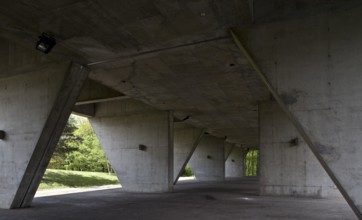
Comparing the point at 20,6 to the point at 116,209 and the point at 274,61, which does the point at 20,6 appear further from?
the point at 116,209

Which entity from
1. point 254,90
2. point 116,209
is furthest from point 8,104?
point 254,90

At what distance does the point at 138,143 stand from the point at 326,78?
12.3 m

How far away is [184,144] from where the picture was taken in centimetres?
2442

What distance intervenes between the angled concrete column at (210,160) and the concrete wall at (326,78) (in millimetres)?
25243

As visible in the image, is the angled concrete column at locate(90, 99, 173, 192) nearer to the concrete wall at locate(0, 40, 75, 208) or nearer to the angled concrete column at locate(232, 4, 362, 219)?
the concrete wall at locate(0, 40, 75, 208)

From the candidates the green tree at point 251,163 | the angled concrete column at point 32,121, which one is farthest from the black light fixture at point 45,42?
the green tree at point 251,163

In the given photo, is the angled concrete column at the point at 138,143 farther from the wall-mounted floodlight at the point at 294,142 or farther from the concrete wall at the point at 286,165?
the wall-mounted floodlight at the point at 294,142

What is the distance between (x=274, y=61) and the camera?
24.4ft

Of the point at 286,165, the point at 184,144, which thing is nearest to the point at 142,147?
the point at 286,165

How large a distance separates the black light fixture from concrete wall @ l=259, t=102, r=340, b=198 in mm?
10233

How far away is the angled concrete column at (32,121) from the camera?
9.87 m

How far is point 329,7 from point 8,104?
9.85 m

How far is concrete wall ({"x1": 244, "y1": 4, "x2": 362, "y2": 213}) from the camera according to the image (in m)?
6.36

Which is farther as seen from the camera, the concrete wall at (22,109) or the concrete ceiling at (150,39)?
the concrete wall at (22,109)
